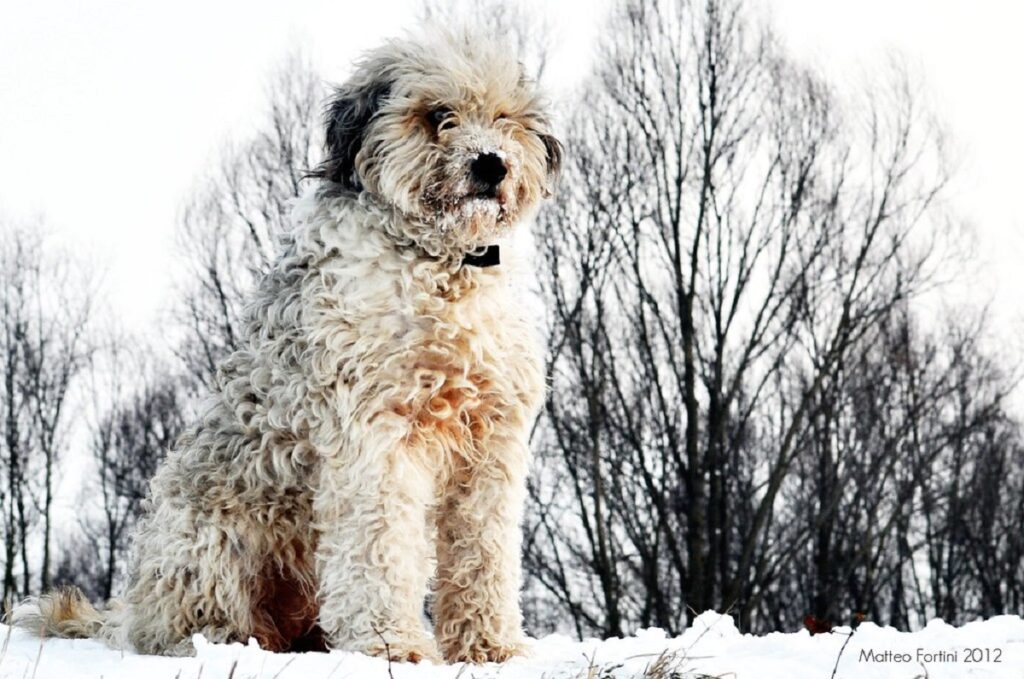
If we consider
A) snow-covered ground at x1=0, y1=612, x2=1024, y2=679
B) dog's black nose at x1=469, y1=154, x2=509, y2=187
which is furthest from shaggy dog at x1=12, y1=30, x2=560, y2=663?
snow-covered ground at x1=0, y1=612, x2=1024, y2=679

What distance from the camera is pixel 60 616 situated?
514 cm

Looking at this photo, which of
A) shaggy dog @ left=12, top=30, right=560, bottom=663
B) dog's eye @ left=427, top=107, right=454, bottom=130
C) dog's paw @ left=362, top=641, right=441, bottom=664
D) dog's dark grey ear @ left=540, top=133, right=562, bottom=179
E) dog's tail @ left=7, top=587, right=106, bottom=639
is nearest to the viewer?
dog's paw @ left=362, top=641, right=441, bottom=664

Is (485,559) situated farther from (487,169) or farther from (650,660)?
(487,169)

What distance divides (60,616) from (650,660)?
3022 millimetres

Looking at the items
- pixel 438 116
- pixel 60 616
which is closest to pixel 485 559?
pixel 438 116

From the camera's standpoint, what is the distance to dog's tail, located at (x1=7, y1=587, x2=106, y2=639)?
200 inches

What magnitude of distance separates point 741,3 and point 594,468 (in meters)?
7.08

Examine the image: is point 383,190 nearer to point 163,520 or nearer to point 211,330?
point 163,520

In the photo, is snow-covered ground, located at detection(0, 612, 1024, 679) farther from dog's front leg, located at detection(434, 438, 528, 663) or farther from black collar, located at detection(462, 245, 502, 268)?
black collar, located at detection(462, 245, 502, 268)

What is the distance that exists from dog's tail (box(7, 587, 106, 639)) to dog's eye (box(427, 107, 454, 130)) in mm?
2825

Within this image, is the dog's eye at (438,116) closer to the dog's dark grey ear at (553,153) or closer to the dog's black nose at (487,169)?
the dog's black nose at (487,169)

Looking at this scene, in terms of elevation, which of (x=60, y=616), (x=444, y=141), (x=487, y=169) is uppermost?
(x=444, y=141)

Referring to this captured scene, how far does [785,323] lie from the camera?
16266 millimetres

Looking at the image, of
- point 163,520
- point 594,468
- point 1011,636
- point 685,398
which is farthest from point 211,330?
point 1011,636
